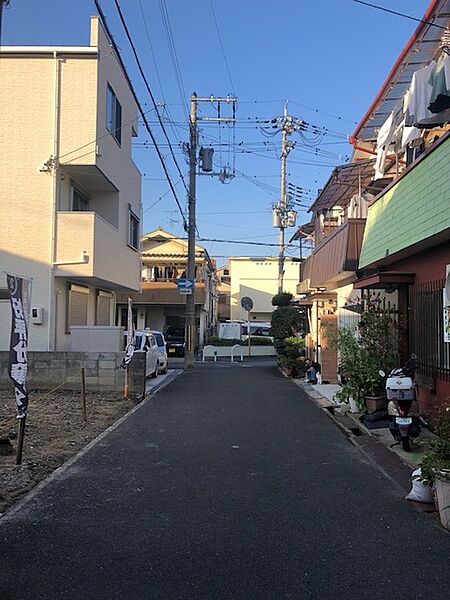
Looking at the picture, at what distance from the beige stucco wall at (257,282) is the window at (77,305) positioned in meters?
38.1

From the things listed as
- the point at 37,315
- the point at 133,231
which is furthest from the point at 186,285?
the point at 37,315

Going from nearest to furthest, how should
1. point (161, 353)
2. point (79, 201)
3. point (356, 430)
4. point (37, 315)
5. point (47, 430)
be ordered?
point (47, 430)
point (356, 430)
point (37, 315)
point (79, 201)
point (161, 353)

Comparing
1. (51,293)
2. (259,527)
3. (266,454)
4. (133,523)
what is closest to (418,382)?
(266,454)

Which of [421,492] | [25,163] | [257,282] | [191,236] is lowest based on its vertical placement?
[421,492]

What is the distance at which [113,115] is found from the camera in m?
17.0

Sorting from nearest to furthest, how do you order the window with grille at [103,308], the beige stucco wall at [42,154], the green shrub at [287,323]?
1. the beige stucco wall at [42,154]
2. the window with grille at [103,308]
3. the green shrub at [287,323]

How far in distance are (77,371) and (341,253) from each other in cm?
698

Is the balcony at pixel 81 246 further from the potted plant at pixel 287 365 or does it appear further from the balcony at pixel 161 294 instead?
the balcony at pixel 161 294

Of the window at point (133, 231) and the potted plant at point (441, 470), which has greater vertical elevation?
the window at point (133, 231)

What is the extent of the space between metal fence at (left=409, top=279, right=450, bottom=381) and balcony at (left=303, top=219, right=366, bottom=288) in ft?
9.91

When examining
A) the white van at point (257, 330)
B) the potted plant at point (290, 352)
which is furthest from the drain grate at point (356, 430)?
the white van at point (257, 330)

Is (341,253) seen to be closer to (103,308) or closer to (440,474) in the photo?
(440,474)

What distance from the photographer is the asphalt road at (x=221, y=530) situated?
3.90 m

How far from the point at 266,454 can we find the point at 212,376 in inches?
481
